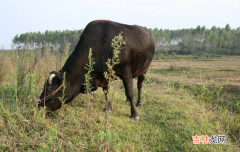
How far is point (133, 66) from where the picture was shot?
14.3 ft

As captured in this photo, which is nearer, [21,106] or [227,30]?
[21,106]

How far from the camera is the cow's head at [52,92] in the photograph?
3598mm

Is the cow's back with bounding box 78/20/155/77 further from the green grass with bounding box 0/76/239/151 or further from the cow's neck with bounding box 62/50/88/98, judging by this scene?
the green grass with bounding box 0/76/239/151

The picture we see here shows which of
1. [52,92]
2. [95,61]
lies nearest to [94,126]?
[52,92]

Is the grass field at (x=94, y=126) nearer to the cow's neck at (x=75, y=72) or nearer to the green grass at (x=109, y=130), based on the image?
the green grass at (x=109, y=130)

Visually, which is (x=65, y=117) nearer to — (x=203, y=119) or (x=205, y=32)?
(x=203, y=119)

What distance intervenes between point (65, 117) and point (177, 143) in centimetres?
218

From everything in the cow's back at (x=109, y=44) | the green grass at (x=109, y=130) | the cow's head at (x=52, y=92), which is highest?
the cow's back at (x=109, y=44)

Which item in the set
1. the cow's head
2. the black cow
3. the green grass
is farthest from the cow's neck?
the green grass

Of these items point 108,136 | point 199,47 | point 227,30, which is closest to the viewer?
point 108,136

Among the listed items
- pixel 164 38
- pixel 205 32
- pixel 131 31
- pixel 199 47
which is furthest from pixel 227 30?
pixel 131 31

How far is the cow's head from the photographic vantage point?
3598 millimetres

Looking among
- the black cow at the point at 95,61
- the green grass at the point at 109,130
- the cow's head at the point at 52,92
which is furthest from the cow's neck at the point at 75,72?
the green grass at the point at 109,130

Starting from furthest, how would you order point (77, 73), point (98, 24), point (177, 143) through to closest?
point (98, 24) → point (77, 73) → point (177, 143)
